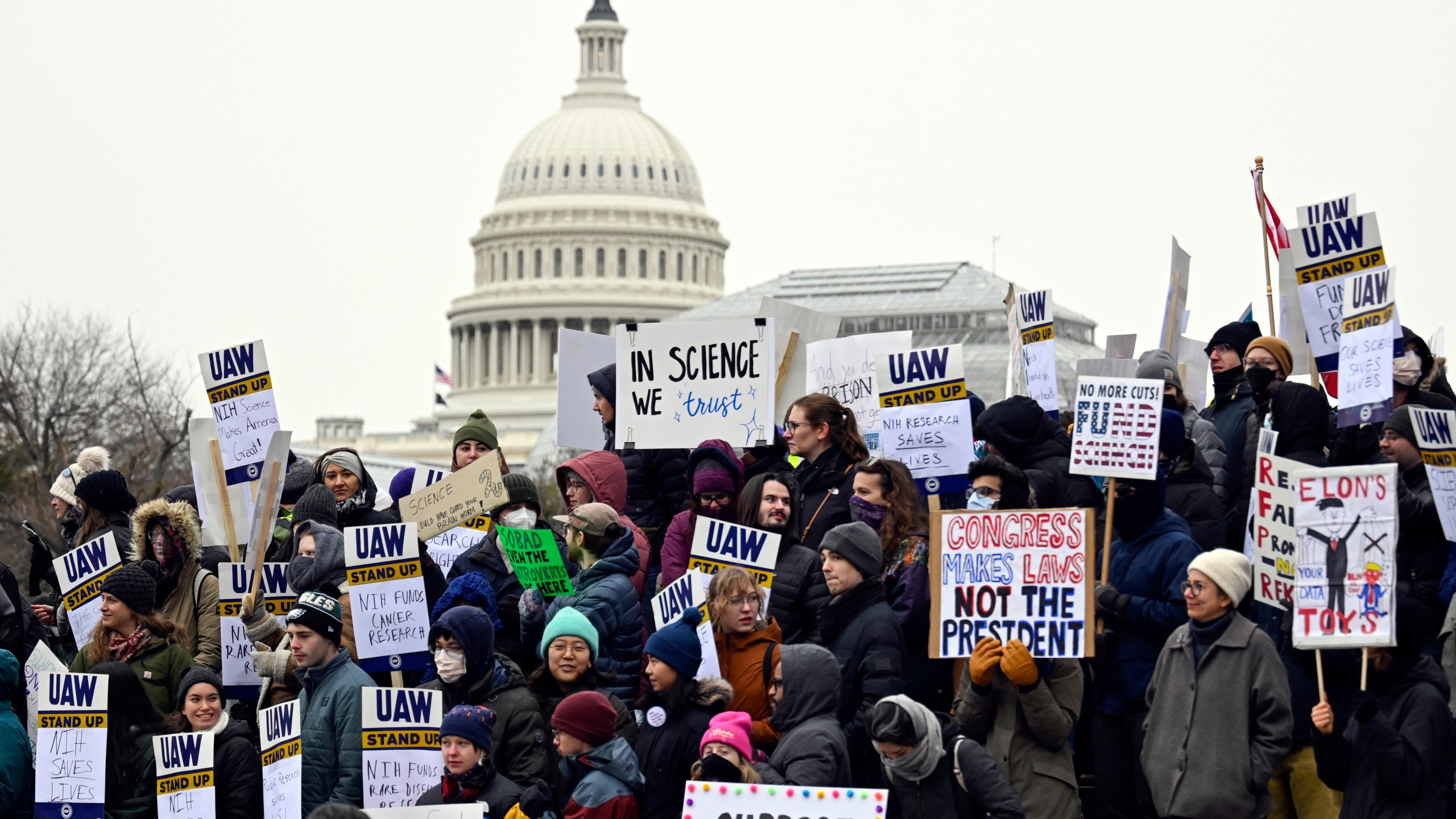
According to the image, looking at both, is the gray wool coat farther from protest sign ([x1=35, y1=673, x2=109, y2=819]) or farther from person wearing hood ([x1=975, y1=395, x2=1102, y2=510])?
protest sign ([x1=35, y1=673, x2=109, y2=819])

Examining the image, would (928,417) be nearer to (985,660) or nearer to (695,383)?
(695,383)

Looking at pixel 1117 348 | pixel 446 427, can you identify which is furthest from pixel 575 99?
pixel 1117 348

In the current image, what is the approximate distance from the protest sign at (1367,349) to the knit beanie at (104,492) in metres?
5.85

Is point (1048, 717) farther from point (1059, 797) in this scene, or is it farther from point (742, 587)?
point (742, 587)

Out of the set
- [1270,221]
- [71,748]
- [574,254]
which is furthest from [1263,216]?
[574,254]

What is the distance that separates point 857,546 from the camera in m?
10.3

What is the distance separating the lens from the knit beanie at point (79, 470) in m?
13.8

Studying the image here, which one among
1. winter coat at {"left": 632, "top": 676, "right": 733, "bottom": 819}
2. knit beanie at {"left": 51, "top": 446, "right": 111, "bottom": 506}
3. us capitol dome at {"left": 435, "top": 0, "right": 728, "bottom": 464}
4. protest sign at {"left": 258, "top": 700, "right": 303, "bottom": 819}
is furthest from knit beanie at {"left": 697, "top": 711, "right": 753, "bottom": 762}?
us capitol dome at {"left": 435, "top": 0, "right": 728, "bottom": 464}

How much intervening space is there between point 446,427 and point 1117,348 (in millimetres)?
124343

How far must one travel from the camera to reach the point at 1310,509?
32.1 ft

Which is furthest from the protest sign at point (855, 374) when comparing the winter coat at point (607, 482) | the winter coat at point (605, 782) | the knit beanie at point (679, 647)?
the winter coat at point (605, 782)

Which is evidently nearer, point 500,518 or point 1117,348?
point 500,518

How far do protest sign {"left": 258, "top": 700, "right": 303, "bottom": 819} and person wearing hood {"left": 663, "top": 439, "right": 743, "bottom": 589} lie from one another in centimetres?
181

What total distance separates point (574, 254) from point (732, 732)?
12612 cm
